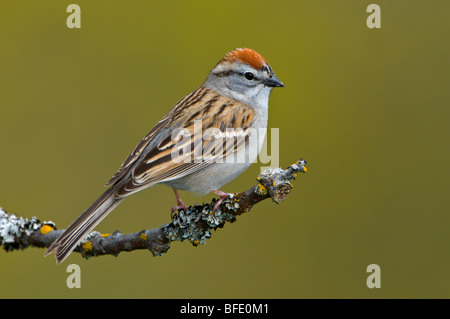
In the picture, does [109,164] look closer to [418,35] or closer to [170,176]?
[170,176]

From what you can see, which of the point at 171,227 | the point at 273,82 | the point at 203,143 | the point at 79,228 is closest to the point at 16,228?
the point at 79,228

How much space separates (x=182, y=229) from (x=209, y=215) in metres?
0.25

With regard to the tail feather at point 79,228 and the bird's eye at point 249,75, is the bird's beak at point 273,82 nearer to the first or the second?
the bird's eye at point 249,75

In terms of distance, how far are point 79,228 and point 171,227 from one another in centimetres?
65

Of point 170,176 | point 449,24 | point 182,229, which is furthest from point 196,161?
point 449,24

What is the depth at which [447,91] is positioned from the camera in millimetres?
6941

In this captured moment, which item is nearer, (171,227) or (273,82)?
(171,227)

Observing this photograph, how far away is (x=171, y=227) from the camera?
13.2 feet

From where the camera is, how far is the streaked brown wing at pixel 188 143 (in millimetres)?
4422

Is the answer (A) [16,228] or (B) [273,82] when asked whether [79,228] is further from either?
(B) [273,82]

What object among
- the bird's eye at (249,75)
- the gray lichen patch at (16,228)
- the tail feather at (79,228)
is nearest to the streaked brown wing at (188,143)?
the tail feather at (79,228)

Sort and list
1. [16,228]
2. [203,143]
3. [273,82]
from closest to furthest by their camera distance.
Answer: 1. [16,228]
2. [203,143]
3. [273,82]

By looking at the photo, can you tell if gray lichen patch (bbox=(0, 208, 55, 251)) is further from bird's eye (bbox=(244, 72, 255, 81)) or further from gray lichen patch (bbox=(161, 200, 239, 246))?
bird's eye (bbox=(244, 72, 255, 81))

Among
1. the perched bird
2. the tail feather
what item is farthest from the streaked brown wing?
the tail feather
